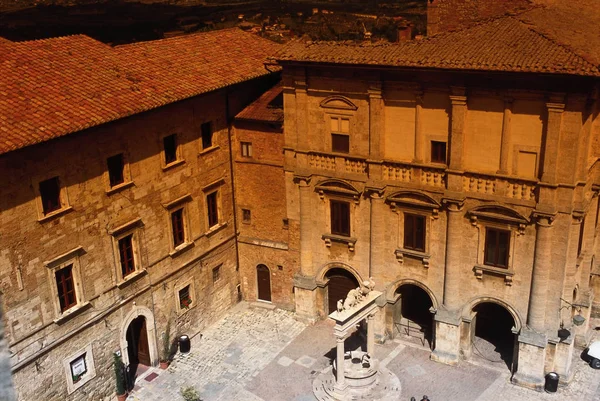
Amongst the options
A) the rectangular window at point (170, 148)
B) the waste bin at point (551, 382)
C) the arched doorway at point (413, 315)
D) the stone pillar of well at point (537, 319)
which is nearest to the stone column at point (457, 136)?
the stone pillar of well at point (537, 319)

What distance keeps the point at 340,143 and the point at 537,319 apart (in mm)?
10892

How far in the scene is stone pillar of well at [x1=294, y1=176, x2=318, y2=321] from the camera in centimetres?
2917

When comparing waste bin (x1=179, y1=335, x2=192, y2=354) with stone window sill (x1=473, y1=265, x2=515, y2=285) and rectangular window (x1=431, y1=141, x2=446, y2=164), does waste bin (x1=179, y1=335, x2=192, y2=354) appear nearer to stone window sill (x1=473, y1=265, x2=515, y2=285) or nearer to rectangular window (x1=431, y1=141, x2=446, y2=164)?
stone window sill (x1=473, y1=265, x2=515, y2=285)

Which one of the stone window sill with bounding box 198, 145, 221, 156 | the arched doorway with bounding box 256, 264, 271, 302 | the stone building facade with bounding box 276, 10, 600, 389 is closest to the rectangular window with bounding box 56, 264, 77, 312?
the stone window sill with bounding box 198, 145, 221, 156

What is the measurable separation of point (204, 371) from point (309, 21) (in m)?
40.4

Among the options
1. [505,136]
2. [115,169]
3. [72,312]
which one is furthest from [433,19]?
[72,312]

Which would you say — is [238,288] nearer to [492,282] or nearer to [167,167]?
[167,167]

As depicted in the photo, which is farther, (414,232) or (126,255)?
(414,232)

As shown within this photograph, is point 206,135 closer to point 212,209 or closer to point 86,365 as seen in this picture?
point 212,209

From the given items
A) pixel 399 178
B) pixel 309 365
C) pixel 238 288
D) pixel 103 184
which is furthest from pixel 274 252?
pixel 103 184

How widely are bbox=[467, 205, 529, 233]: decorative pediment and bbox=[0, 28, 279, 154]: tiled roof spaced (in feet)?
40.2

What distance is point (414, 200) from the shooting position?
26531 mm

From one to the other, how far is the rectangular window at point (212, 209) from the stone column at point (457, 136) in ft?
36.9

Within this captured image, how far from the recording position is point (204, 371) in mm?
27844
